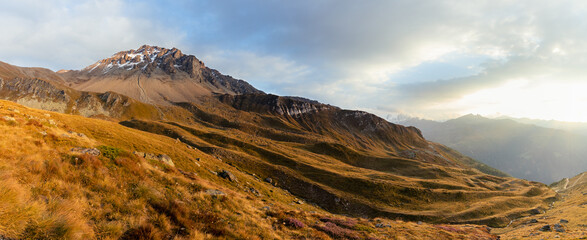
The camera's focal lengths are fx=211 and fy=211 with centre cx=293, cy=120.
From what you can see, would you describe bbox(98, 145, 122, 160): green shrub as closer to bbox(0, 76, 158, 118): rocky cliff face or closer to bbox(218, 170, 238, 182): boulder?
bbox(218, 170, 238, 182): boulder

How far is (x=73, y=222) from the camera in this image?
26.4ft

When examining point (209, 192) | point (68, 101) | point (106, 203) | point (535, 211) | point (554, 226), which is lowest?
point (535, 211)

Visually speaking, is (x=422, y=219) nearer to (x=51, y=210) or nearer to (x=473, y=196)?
(x=473, y=196)

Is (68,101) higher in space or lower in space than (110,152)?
higher

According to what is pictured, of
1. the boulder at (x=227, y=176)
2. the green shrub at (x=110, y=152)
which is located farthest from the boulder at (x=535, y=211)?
the green shrub at (x=110, y=152)

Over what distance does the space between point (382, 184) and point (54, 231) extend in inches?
2520

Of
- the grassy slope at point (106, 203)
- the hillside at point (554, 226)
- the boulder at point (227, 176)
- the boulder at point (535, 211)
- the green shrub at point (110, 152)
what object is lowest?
the boulder at point (535, 211)

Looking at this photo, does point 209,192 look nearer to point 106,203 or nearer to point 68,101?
point 106,203

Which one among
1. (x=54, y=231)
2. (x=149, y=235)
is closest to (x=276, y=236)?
(x=149, y=235)

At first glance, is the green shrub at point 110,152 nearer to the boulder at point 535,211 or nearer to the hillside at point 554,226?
the hillside at point 554,226

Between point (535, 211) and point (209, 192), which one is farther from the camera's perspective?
point (535, 211)

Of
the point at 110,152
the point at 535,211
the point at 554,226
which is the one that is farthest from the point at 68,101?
the point at 535,211

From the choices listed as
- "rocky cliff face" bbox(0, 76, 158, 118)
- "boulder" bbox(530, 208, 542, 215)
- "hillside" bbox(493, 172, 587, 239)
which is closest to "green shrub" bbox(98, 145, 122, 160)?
"hillside" bbox(493, 172, 587, 239)

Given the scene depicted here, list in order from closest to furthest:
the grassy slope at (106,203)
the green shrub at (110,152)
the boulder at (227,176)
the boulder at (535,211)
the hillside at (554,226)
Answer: the grassy slope at (106,203), the green shrub at (110,152), the hillside at (554,226), the boulder at (227,176), the boulder at (535,211)
